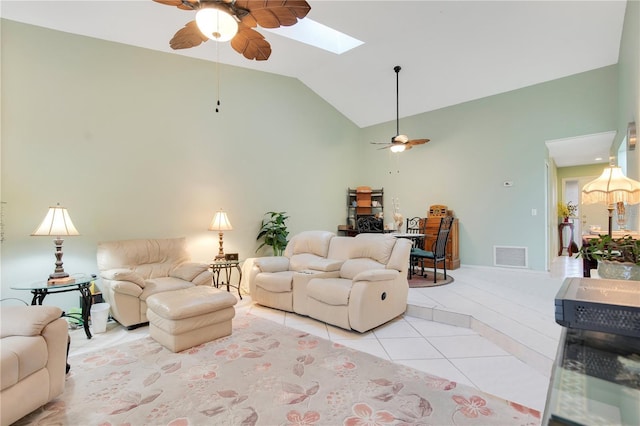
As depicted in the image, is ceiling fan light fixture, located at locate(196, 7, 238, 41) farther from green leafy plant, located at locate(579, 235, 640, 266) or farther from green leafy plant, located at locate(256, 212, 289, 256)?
green leafy plant, located at locate(256, 212, 289, 256)

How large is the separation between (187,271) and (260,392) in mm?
2201

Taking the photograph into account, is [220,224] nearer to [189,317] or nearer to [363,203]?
[189,317]

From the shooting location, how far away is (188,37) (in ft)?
8.29

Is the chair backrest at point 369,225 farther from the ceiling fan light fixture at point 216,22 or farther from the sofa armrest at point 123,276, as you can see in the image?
the ceiling fan light fixture at point 216,22

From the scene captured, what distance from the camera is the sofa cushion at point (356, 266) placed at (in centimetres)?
359

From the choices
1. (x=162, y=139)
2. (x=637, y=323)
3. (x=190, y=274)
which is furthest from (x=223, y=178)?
(x=637, y=323)

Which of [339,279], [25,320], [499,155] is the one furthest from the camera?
[499,155]

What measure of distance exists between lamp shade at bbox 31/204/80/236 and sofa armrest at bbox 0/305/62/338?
1.29 meters

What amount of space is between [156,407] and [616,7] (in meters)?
6.08

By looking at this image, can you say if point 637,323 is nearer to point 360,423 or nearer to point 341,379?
point 360,423

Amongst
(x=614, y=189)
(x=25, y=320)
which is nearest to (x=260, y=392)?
(x=25, y=320)

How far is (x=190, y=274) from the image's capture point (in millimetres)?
3791

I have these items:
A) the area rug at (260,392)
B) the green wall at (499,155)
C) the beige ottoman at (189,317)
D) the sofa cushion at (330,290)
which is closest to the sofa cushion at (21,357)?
the area rug at (260,392)

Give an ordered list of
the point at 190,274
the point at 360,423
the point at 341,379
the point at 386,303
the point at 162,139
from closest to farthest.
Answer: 1. the point at 360,423
2. the point at 341,379
3. the point at 386,303
4. the point at 190,274
5. the point at 162,139
